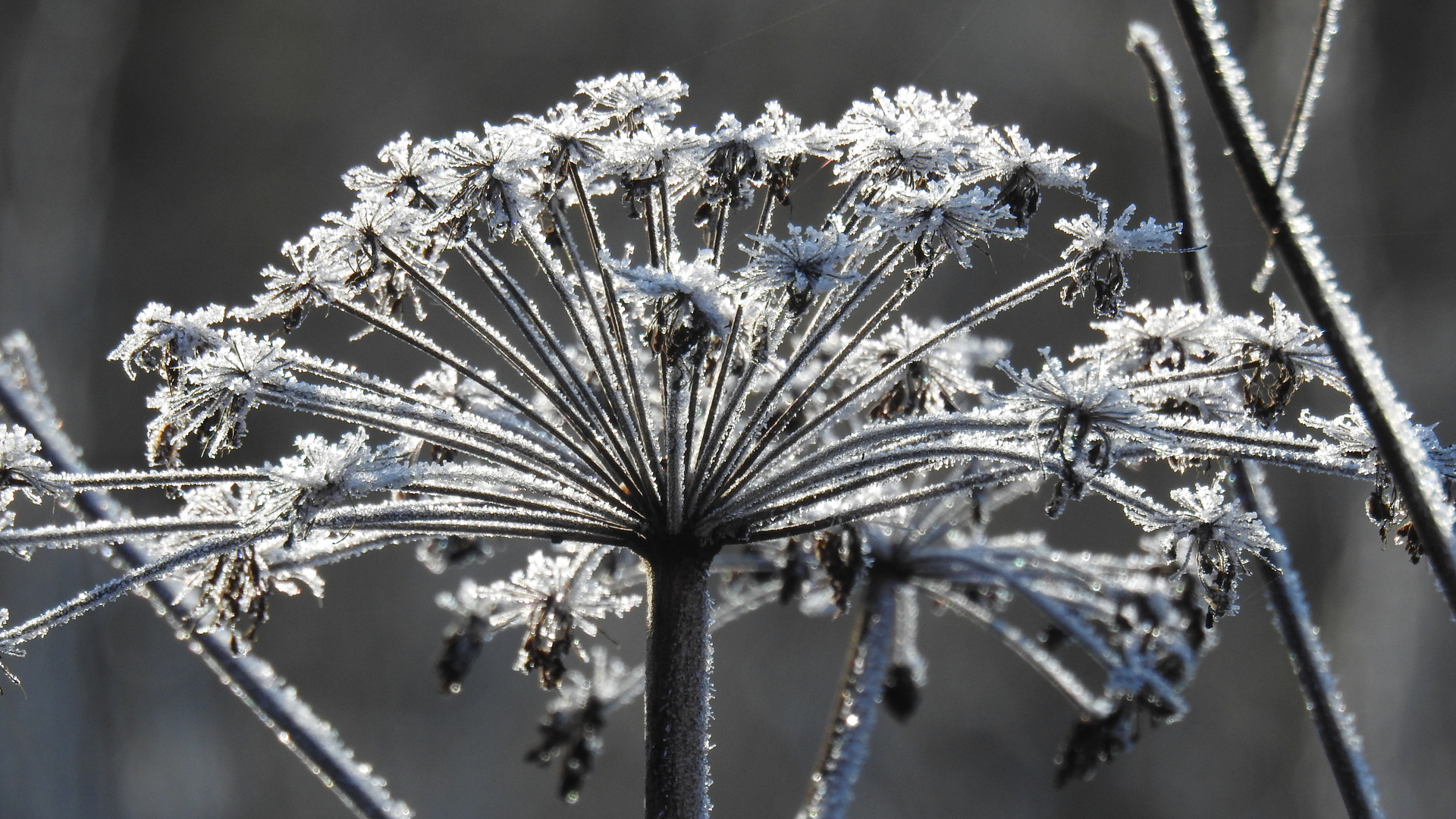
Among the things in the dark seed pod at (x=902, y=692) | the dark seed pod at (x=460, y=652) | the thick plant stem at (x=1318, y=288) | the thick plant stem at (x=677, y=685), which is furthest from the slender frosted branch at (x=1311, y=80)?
the dark seed pod at (x=902, y=692)

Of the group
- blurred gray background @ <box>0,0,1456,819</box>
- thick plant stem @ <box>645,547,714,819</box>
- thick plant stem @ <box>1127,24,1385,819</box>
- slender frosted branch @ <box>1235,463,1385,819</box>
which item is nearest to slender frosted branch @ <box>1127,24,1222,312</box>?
thick plant stem @ <box>1127,24,1385,819</box>

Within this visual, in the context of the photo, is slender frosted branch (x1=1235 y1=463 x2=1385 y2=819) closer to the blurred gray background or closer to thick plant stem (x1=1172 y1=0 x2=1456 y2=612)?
thick plant stem (x1=1172 y1=0 x2=1456 y2=612)

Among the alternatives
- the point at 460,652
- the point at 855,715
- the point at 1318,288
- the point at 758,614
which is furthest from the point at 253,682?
the point at 758,614

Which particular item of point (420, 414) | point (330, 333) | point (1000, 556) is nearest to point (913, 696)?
point (1000, 556)

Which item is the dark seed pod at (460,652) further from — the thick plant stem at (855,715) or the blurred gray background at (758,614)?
the blurred gray background at (758,614)

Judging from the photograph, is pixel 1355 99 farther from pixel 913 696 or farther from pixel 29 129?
pixel 29 129
